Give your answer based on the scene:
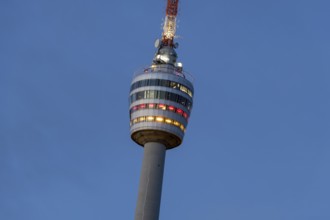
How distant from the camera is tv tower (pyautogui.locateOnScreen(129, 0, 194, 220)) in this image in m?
139

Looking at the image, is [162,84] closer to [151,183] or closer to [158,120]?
[158,120]

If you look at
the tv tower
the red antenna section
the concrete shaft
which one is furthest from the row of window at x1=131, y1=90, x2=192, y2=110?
the red antenna section

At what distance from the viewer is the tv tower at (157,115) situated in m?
139

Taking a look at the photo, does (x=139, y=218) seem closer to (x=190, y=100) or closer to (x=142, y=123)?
(x=142, y=123)

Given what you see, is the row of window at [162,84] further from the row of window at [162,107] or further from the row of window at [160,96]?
the row of window at [162,107]

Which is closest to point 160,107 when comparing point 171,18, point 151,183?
point 151,183

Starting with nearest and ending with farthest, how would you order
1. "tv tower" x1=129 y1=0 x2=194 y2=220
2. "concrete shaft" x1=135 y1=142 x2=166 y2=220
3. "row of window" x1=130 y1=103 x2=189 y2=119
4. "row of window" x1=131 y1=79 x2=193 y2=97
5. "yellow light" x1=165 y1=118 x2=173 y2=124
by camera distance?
"concrete shaft" x1=135 y1=142 x2=166 y2=220 → "tv tower" x1=129 y1=0 x2=194 y2=220 → "yellow light" x1=165 y1=118 x2=173 y2=124 → "row of window" x1=130 y1=103 x2=189 y2=119 → "row of window" x1=131 y1=79 x2=193 y2=97

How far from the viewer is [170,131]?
470ft

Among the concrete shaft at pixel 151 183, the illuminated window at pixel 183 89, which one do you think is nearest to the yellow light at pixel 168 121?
the concrete shaft at pixel 151 183

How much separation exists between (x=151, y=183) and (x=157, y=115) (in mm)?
15484

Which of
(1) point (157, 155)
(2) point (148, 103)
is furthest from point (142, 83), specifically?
(1) point (157, 155)

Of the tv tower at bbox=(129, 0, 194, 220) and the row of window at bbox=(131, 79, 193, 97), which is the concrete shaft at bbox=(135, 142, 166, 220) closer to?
the tv tower at bbox=(129, 0, 194, 220)

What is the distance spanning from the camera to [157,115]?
5659 inches

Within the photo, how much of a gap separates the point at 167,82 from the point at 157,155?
17017 millimetres
